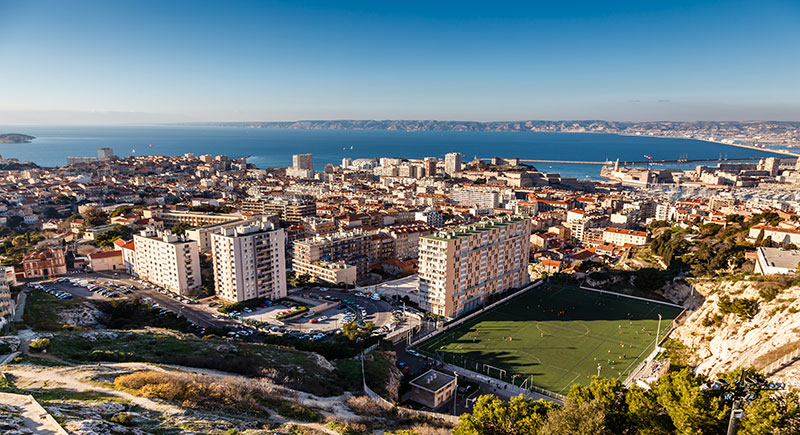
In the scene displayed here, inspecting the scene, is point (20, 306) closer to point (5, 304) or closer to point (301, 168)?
point (5, 304)

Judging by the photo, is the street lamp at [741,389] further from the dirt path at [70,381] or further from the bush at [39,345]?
the bush at [39,345]

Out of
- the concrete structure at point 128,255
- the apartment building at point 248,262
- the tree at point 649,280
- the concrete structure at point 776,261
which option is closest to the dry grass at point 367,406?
the apartment building at point 248,262

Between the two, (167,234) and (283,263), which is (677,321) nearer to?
(283,263)

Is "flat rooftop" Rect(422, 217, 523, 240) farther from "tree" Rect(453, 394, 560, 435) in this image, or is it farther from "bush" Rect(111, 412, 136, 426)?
"bush" Rect(111, 412, 136, 426)

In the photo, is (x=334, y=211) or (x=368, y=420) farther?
(x=334, y=211)

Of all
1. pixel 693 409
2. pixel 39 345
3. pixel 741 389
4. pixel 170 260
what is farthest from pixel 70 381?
pixel 170 260

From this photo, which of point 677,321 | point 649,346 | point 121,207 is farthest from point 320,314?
point 121,207
